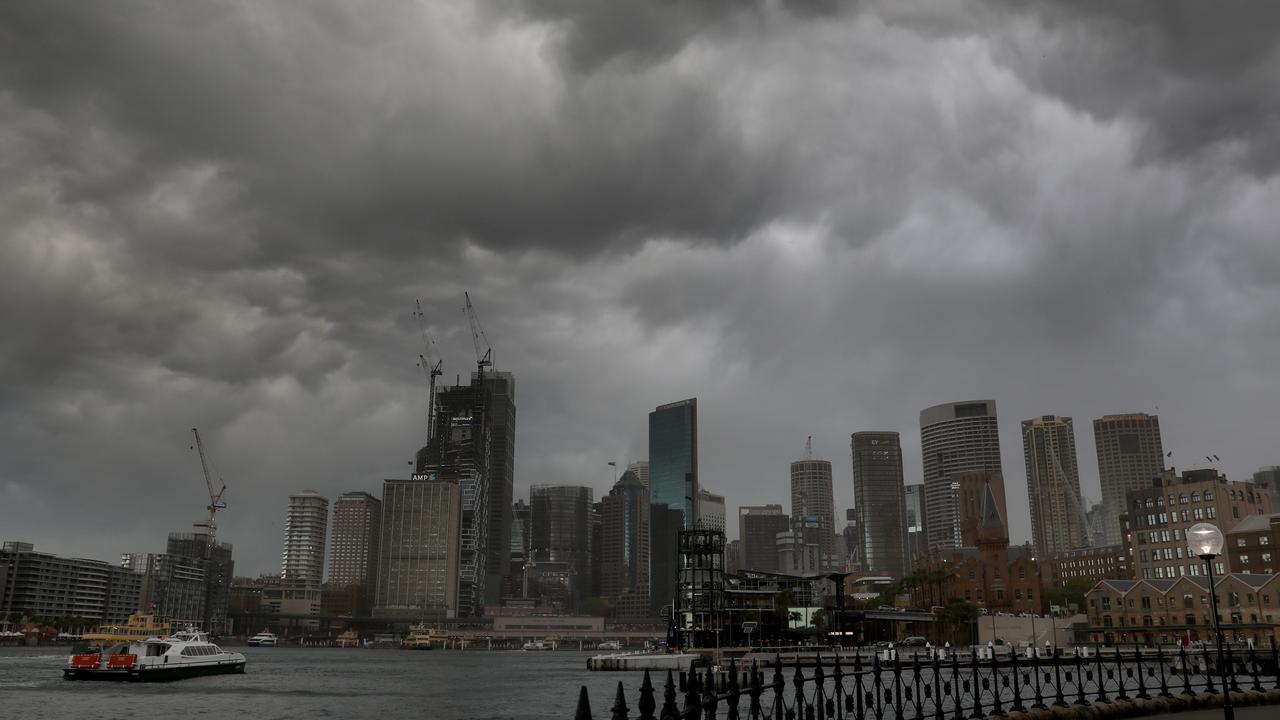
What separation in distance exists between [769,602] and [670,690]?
605ft

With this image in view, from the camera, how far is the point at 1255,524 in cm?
19550

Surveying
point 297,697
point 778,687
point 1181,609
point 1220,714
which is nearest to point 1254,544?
point 1181,609

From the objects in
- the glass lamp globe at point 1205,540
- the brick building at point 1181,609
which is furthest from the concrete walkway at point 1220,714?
the brick building at point 1181,609

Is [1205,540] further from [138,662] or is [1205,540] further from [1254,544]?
[1254,544]

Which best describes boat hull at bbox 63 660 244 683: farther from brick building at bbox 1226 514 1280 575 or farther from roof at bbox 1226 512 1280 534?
roof at bbox 1226 512 1280 534

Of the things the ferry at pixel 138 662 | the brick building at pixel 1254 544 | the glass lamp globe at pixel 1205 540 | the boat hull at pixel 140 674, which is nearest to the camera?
the glass lamp globe at pixel 1205 540

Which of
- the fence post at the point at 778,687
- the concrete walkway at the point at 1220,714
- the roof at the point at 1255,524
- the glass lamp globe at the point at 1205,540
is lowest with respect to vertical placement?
the concrete walkway at the point at 1220,714

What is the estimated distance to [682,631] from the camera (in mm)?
190625

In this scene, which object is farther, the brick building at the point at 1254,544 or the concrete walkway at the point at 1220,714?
the brick building at the point at 1254,544

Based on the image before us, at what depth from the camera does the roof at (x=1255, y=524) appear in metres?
193

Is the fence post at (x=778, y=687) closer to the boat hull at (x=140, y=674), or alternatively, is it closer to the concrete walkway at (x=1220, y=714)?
the concrete walkway at (x=1220, y=714)

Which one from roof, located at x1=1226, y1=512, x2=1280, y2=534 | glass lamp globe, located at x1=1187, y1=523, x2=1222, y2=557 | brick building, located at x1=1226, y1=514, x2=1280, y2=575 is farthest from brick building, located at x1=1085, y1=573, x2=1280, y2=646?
glass lamp globe, located at x1=1187, y1=523, x2=1222, y2=557

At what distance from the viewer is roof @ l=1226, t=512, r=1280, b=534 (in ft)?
633

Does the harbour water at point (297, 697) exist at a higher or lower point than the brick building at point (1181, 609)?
lower
